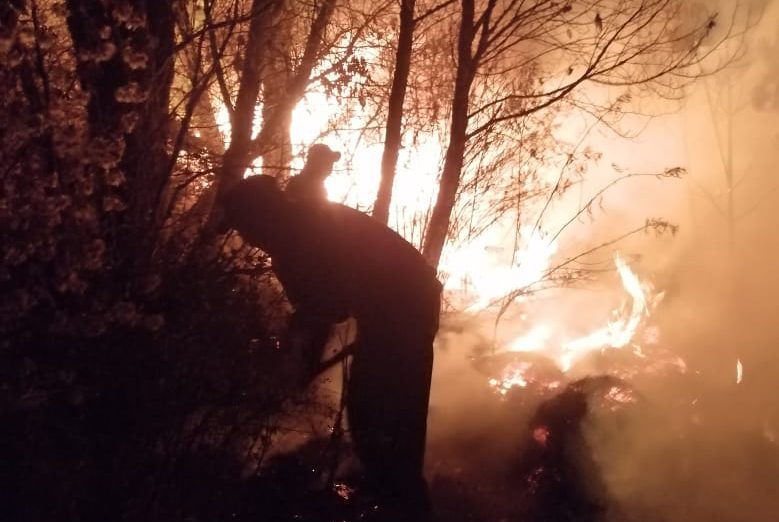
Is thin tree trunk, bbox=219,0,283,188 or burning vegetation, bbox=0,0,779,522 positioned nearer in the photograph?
burning vegetation, bbox=0,0,779,522

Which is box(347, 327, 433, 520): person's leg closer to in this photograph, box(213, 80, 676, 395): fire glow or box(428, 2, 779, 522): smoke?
box(428, 2, 779, 522): smoke

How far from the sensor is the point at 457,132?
7.06 meters

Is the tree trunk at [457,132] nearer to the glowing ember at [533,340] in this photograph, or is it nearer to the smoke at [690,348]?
the smoke at [690,348]

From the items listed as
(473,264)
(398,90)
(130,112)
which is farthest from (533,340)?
(130,112)

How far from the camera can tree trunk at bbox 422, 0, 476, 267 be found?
7.02 meters

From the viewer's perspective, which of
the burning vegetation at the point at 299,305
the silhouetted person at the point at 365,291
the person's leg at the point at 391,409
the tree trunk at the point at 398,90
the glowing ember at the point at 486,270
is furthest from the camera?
the glowing ember at the point at 486,270

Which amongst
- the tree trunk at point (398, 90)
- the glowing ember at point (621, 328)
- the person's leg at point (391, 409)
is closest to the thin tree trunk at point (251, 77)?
the tree trunk at point (398, 90)

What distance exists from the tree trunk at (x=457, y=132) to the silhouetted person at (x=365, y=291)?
7.11 feet

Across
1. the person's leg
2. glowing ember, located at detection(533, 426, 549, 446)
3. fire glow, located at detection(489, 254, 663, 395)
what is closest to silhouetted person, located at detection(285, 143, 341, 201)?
the person's leg

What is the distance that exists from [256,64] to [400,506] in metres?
5.02

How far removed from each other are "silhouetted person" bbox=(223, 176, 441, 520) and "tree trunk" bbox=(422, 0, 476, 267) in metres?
2.17

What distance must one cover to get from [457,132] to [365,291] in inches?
113

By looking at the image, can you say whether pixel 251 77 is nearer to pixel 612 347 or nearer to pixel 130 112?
pixel 130 112

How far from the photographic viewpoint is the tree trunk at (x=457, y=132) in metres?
7.02
